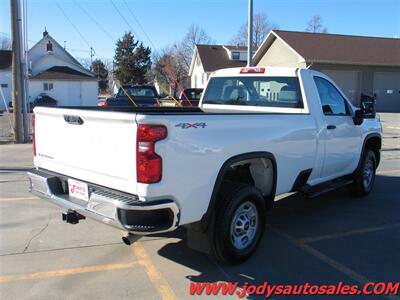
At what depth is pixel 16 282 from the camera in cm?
407

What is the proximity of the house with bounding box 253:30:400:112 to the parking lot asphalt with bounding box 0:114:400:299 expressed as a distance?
25.2 meters

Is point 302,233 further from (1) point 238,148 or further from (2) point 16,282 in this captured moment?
(2) point 16,282

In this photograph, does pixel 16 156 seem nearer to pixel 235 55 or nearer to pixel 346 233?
pixel 346 233

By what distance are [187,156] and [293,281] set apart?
162 centimetres

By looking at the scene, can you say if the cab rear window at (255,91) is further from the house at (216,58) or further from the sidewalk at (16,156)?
the house at (216,58)

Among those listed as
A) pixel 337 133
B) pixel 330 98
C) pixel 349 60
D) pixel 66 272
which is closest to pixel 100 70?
pixel 349 60

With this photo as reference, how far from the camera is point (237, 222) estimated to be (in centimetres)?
448

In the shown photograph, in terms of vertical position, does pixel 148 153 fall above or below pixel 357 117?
below

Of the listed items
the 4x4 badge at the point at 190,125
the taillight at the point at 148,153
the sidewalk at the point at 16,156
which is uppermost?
the 4x4 badge at the point at 190,125

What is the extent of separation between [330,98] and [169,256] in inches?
125

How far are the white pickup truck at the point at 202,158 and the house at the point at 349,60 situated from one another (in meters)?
24.9

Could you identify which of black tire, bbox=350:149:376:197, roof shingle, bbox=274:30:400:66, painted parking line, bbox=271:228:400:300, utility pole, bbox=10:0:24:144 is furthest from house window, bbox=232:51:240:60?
painted parking line, bbox=271:228:400:300

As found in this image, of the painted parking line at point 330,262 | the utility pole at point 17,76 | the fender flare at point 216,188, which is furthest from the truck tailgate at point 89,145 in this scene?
the utility pole at point 17,76

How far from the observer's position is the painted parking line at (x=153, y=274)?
390 centimetres
